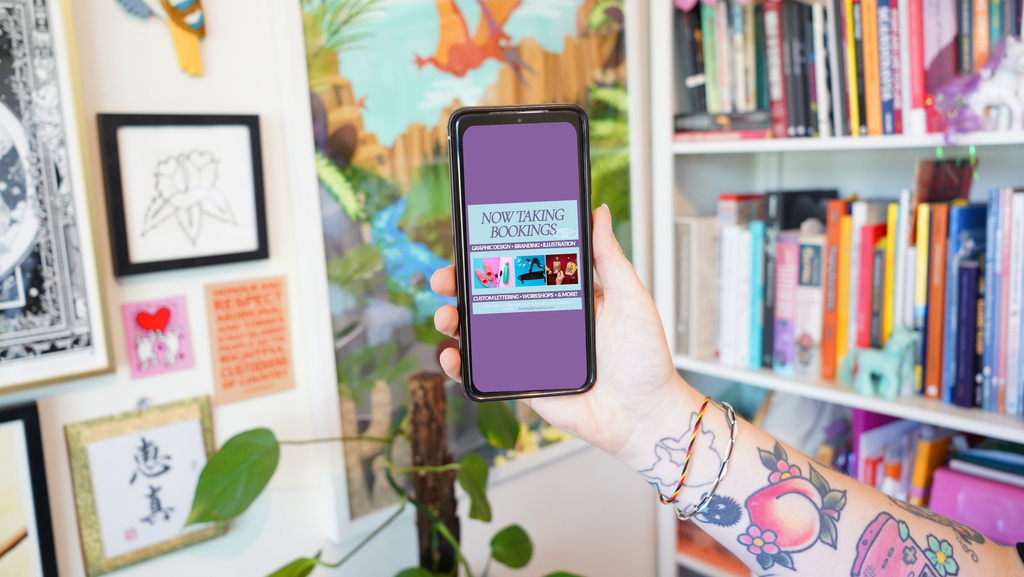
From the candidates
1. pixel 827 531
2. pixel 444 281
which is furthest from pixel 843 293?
pixel 444 281

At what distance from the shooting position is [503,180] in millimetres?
653

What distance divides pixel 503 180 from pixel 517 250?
2.9 inches

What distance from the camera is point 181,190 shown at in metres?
0.88

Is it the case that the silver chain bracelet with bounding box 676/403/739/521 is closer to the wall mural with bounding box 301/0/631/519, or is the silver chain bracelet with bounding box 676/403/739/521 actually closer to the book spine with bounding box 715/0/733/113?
the wall mural with bounding box 301/0/631/519

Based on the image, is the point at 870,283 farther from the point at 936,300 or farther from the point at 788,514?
Result: the point at 788,514

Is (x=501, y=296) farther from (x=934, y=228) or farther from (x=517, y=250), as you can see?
(x=934, y=228)

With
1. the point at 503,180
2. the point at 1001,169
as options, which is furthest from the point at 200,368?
the point at 1001,169

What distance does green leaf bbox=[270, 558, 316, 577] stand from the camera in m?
0.82

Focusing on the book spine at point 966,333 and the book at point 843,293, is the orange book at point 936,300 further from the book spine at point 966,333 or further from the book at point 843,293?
the book at point 843,293

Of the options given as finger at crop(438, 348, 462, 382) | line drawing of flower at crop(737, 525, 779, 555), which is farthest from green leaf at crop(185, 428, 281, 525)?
line drawing of flower at crop(737, 525, 779, 555)

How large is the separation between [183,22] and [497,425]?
0.75 metres

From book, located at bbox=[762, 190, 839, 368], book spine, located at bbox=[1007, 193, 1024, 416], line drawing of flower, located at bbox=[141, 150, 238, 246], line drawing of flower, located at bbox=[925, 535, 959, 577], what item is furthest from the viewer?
book, located at bbox=[762, 190, 839, 368]

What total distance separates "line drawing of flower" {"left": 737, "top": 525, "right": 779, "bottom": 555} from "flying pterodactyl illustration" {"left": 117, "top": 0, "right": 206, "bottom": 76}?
36.2 inches

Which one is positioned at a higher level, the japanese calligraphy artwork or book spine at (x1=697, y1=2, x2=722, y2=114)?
book spine at (x1=697, y1=2, x2=722, y2=114)
